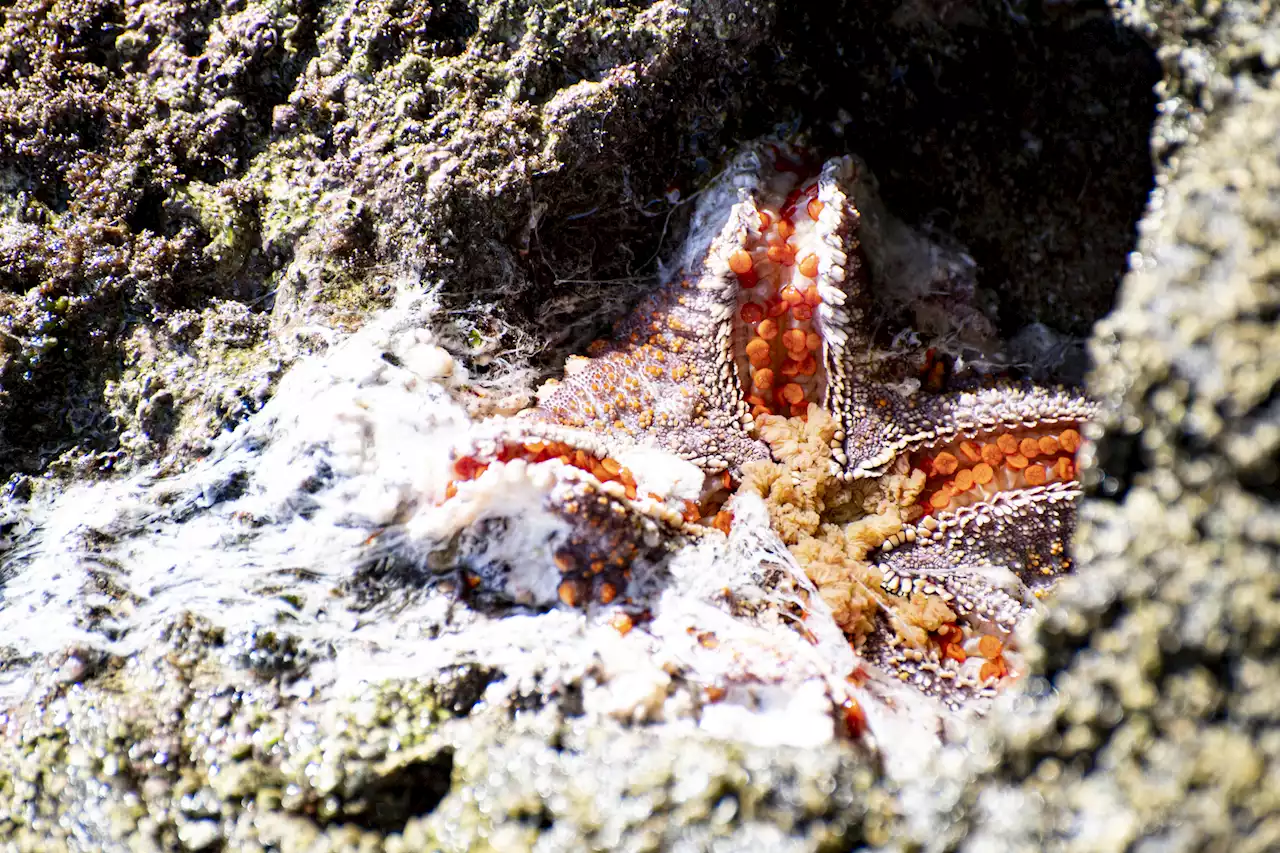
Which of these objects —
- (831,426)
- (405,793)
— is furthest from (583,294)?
(405,793)

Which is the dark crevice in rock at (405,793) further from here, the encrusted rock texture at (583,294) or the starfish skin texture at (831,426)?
the starfish skin texture at (831,426)

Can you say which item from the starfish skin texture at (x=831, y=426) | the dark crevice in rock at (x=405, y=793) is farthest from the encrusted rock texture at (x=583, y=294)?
the starfish skin texture at (x=831, y=426)

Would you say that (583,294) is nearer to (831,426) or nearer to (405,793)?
(831,426)

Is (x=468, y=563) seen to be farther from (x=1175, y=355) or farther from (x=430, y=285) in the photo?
(x=1175, y=355)

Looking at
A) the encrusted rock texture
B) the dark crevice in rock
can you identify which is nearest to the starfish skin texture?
the encrusted rock texture

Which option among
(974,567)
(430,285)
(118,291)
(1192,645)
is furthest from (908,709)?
(118,291)
